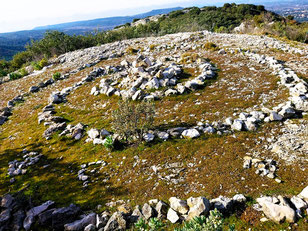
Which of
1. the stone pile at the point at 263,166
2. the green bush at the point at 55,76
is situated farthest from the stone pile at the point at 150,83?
the green bush at the point at 55,76

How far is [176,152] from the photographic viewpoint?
10617mm

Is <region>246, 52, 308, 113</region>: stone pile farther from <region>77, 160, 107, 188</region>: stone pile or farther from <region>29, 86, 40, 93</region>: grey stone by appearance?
<region>29, 86, 40, 93</region>: grey stone

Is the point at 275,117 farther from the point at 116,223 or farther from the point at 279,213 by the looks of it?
the point at 116,223

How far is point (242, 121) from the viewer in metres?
11.9

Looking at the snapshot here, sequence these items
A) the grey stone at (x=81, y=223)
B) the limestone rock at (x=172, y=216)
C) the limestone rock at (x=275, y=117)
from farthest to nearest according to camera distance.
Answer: the limestone rock at (x=275, y=117)
the grey stone at (x=81, y=223)
the limestone rock at (x=172, y=216)

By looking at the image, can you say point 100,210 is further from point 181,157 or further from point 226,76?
point 226,76

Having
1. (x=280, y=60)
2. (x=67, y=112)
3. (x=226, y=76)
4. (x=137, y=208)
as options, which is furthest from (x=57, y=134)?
(x=280, y=60)

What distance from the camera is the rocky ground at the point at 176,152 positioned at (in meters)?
7.40

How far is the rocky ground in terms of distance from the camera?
7.40 metres

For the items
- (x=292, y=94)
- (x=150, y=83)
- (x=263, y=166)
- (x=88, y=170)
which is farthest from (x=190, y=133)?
(x=150, y=83)

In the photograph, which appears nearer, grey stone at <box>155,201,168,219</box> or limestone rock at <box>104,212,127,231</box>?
limestone rock at <box>104,212,127,231</box>

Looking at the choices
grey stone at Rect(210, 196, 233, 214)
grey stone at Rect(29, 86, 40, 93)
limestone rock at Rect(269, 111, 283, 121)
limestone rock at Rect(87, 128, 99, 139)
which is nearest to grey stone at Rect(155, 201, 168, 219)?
grey stone at Rect(210, 196, 233, 214)

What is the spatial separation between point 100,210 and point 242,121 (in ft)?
32.1

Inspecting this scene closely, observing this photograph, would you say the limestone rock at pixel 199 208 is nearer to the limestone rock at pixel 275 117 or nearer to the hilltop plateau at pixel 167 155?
the hilltop plateau at pixel 167 155
